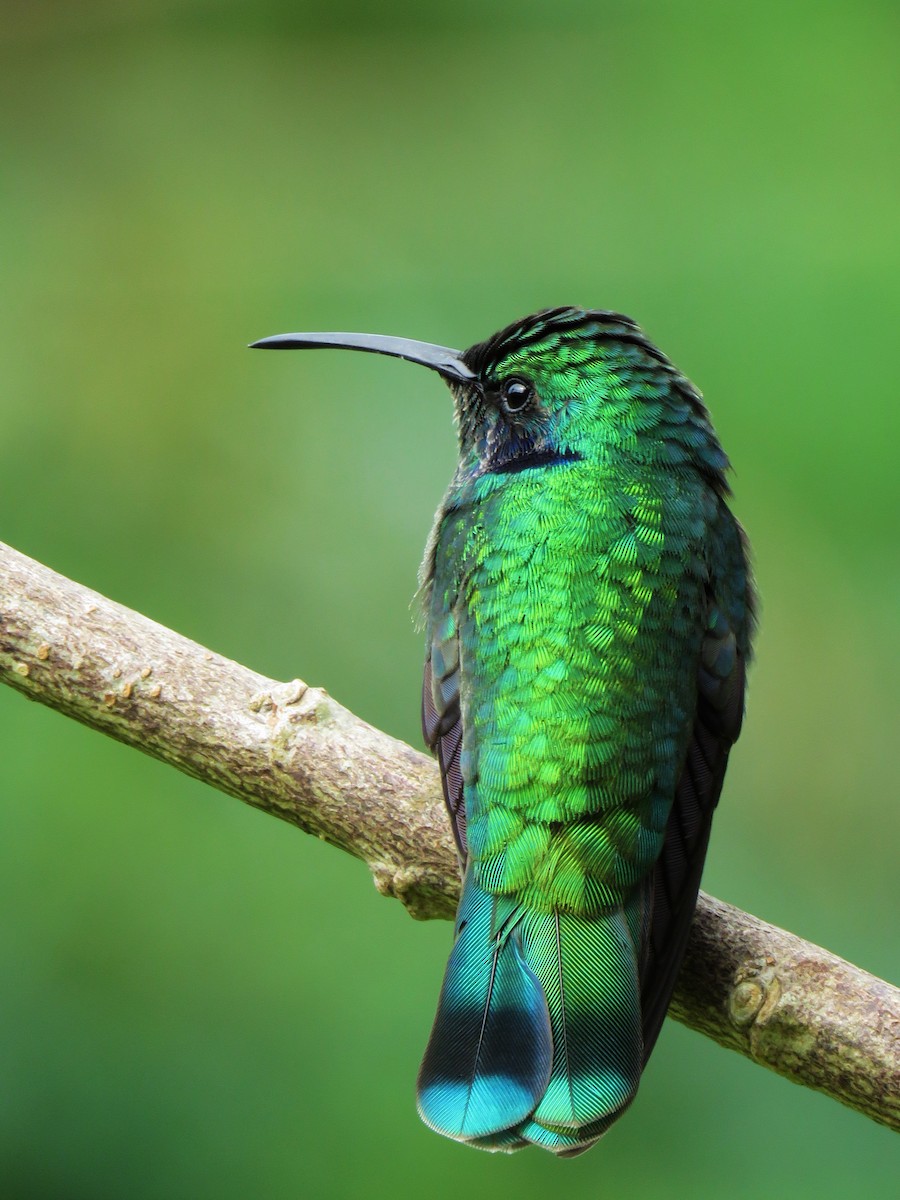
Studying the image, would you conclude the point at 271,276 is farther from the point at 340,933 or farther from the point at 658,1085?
the point at 658,1085

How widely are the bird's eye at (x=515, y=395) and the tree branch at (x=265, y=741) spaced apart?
0.82 metres

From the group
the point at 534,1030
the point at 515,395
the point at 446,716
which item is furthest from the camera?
the point at 515,395

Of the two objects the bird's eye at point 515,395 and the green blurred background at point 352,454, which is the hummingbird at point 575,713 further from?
the green blurred background at point 352,454

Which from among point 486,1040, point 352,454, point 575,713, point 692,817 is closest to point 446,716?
point 575,713

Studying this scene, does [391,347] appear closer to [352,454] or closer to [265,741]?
[265,741]

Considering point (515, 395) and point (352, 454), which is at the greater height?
point (515, 395)

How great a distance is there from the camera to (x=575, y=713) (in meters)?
2.16

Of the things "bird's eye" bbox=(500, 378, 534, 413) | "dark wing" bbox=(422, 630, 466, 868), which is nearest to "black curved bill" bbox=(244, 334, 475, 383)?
"bird's eye" bbox=(500, 378, 534, 413)

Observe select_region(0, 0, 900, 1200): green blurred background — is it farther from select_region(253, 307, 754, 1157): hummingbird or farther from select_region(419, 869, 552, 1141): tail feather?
select_region(419, 869, 552, 1141): tail feather

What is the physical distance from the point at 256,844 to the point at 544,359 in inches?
80.8

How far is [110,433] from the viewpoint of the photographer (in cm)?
471

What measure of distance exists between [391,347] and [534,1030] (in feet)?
5.41

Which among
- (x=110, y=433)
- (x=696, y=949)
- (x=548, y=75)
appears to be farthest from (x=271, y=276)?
(x=696, y=949)

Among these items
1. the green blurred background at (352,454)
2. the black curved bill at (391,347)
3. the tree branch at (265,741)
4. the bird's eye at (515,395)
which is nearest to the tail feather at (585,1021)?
the tree branch at (265,741)
